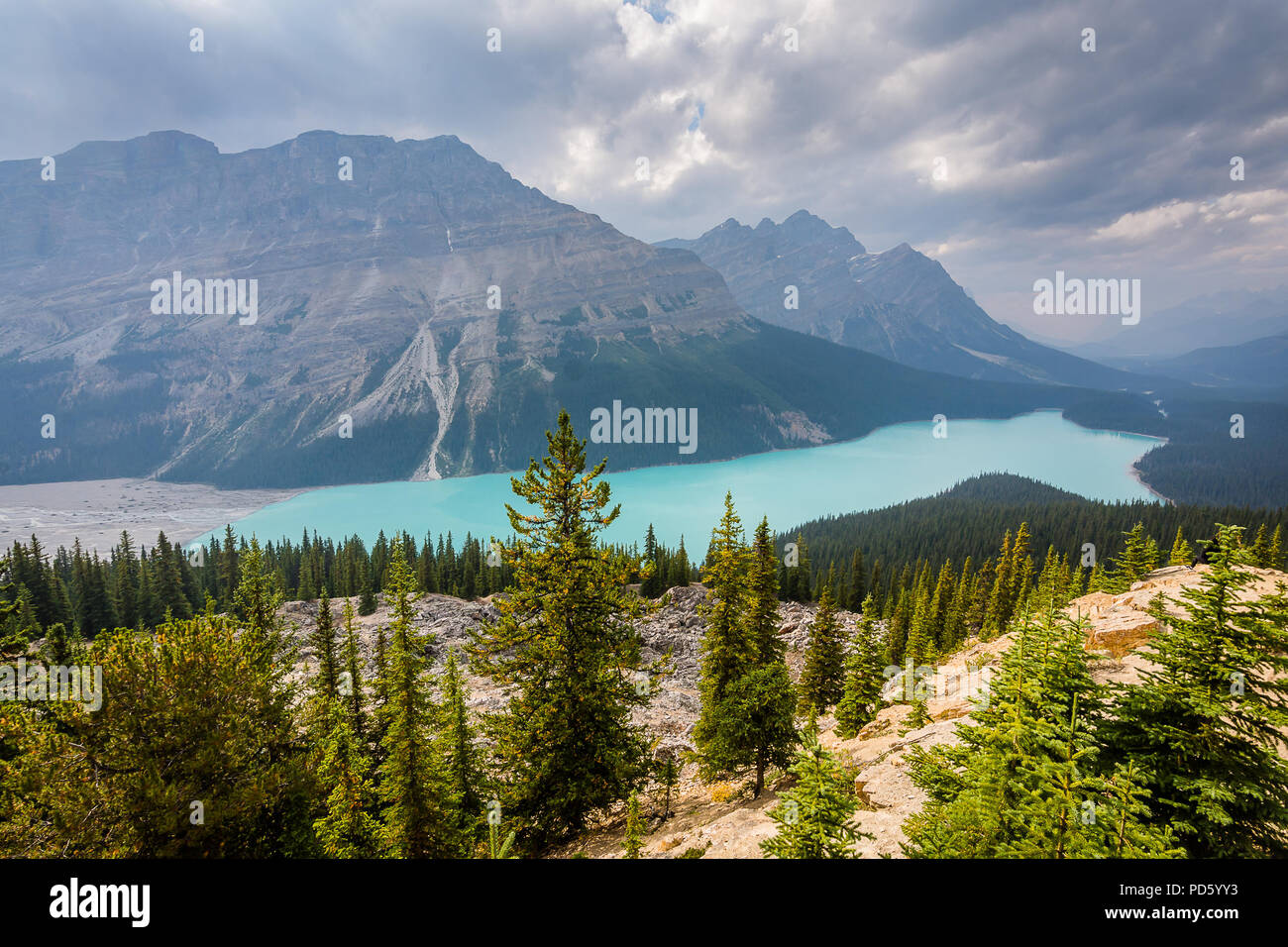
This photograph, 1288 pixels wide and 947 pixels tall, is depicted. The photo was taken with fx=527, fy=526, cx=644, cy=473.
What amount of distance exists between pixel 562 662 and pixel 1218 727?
525 inches

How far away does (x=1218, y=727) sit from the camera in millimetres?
7629

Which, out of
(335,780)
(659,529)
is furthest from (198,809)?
(659,529)

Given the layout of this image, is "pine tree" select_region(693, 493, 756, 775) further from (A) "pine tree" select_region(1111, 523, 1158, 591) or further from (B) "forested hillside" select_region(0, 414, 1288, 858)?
(A) "pine tree" select_region(1111, 523, 1158, 591)

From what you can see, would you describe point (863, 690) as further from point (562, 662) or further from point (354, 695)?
point (354, 695)

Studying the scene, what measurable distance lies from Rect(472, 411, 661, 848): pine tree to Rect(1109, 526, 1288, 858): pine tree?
1073 cm

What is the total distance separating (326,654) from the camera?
2105cm

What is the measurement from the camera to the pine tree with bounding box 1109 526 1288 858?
7176 millimetres

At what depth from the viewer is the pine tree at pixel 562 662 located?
14953mm

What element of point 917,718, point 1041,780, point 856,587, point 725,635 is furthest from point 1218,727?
point 856,587

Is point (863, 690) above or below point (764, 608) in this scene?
below

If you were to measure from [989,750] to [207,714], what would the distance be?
16041 millimetres

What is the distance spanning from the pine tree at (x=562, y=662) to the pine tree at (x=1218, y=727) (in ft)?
35.2

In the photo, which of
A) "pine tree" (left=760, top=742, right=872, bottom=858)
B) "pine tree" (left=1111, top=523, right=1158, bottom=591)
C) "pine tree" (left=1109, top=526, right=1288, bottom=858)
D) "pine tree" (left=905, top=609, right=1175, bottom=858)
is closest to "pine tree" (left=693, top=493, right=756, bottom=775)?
"pine tree" (left=905, top=609, right=1175, bottom=858)
